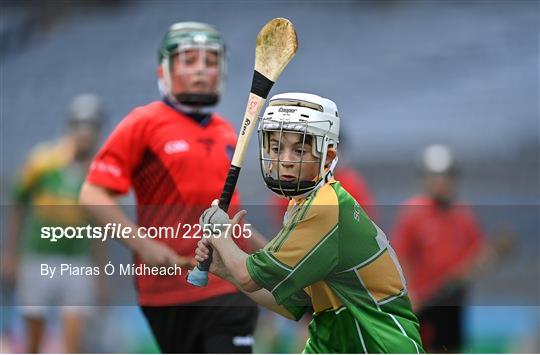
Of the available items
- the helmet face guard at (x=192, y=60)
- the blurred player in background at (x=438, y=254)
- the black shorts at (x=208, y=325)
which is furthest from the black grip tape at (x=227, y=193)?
the blurred player in background at (x=438, y=254)

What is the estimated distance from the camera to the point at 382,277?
3824mm

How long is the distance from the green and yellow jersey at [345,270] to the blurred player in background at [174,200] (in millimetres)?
1036

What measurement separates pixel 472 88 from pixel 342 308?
841 centimetres

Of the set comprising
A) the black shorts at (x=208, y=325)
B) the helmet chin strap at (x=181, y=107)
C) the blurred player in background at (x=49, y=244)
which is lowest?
the blurred player in background at (x=49, y=244)

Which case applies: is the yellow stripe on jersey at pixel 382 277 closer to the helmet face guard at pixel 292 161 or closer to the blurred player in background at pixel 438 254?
the helmet face guard at pixel 292 161

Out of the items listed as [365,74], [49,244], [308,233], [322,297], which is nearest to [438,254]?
[49,244]

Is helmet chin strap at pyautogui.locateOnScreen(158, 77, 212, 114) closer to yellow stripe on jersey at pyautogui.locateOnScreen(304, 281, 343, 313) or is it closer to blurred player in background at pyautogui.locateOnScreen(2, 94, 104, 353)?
yellow stripe on jersey at pyautogui.locateOnScreen(304, 281, 343, 313)

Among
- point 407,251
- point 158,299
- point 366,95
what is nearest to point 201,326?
point 158,299

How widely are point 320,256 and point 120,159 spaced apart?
145cm

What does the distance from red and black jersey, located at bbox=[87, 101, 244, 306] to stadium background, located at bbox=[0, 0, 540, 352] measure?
5300 millimetres

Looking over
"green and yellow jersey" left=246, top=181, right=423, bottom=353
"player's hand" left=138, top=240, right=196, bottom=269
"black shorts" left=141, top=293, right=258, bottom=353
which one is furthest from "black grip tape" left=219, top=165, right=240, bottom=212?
"black shorts" left=141, top=293, right=258, bottom=353

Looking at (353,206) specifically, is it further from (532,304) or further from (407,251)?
(532,304)

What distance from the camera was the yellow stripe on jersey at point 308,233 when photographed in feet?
12.4

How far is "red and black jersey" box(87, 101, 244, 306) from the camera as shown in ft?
16.1
